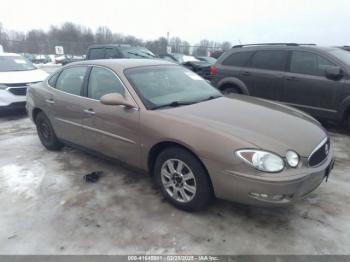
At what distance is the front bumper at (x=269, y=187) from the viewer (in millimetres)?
2416

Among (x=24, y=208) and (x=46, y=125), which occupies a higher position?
(x=46, y=125)

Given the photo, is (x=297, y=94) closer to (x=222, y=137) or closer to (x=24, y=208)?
(x=222, y=137)

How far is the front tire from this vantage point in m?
2.75

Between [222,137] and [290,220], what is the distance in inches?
45.4

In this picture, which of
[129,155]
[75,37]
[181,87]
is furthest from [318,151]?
[75,37]

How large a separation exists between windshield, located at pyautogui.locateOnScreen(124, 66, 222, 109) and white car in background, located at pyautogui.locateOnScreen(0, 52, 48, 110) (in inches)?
192

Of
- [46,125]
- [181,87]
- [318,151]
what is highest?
[181,87]

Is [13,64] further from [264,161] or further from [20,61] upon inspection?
[264,161]

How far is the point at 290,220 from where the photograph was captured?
2855 millimetres

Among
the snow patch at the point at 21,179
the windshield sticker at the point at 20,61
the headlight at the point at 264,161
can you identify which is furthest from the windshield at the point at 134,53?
the headlight at the point at 264,161

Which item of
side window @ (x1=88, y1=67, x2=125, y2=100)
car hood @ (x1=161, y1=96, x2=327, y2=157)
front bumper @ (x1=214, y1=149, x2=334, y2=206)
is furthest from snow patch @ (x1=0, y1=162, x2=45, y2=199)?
front bumper @ (x1=214, y1=149, x2=334, y2=206)

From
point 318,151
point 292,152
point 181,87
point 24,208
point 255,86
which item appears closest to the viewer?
point 292,152

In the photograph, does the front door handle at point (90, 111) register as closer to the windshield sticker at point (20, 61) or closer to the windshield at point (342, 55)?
the windshield at point (342, 55)

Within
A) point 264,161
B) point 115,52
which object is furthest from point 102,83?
point 115,52
